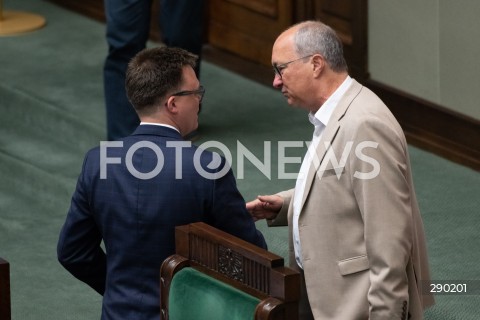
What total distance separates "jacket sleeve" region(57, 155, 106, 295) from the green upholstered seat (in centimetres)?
36

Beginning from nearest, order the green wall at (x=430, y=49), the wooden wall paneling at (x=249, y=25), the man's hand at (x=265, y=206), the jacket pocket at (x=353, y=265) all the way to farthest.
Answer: the jacket pocket at (x=353, y=265) → the man's hand at (x=265, y=206) → the green wall at (x=430, y=49) → the wooden wall paneling at (x=249, y=25)

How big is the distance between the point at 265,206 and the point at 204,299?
0.64 m

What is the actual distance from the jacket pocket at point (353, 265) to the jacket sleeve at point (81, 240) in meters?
0.63

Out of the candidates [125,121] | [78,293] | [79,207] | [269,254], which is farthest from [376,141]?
[125,121]

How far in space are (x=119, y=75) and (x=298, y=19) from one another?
1.06m

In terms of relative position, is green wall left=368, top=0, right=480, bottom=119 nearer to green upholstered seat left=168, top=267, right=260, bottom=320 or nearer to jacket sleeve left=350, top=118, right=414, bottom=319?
jacket sleeve left=350, top=118, right=414, bottom=319

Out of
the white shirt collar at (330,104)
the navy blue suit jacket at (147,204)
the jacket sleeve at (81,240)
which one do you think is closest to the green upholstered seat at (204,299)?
the navy blue suit jacket at (147,204)

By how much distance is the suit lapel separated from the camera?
9.99ft

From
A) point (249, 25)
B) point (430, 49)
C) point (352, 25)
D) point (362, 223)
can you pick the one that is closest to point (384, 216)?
point (362, 223)

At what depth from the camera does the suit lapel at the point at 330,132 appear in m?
3.04

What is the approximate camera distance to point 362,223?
3.01 meters

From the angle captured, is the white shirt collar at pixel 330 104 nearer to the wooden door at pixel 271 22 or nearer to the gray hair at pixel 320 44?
the gray hair at pixel 320 44

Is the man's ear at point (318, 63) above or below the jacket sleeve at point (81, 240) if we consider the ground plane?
above

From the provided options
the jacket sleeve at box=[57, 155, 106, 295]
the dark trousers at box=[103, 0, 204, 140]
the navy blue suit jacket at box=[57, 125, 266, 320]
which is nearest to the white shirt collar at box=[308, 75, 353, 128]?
the navy blue suit jacket at box=[57, 125, 266, 320]
